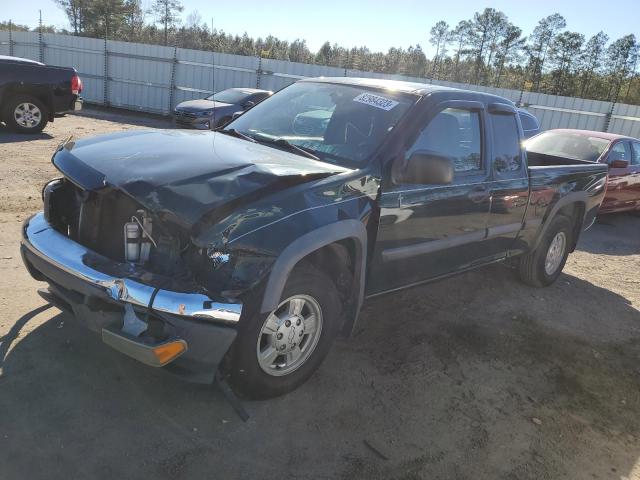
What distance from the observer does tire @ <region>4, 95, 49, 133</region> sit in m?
10.3

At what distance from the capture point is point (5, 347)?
3377 millimetres

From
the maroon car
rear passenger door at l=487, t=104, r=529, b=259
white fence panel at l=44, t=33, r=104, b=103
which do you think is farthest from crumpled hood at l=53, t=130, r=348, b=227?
white fence panel at l=44, t=33, r=104, b=103

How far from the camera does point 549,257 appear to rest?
→ 5.83 m

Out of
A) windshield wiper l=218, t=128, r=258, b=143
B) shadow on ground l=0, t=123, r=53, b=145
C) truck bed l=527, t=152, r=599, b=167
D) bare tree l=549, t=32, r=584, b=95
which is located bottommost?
shadow on ground l=0, t=123, r=53, b=145

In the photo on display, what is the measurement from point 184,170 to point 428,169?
4.94 feet

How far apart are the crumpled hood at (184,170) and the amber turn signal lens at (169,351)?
58 centimetres

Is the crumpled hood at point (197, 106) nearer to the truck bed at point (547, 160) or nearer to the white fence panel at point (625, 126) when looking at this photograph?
the truck bed at point (547, 160)

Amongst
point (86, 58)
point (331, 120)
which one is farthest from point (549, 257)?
point (86, 58)

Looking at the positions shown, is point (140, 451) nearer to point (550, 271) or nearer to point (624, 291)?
point (550, 271)

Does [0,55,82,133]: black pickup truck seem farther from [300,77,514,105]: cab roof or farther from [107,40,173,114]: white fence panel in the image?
[107,40,173,114]: white fence panel

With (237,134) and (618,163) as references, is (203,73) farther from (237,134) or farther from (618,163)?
(237,134)

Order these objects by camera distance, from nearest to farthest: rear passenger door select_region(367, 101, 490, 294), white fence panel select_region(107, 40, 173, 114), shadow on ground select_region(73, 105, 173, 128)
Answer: rear passenger door select_region(367, 101, 490, 294), shadow on ground select_region(73, 105, 173, 128), white fence panel select_region(107, 40, 173, 114)

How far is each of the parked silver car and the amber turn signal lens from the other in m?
11.5

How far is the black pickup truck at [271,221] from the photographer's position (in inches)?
104
